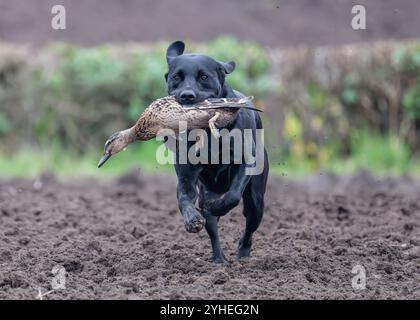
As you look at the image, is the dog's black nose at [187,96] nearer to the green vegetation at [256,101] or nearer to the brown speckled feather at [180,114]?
the brown speckled feather at [180,114]

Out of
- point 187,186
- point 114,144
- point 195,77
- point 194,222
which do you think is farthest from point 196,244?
point 195,77

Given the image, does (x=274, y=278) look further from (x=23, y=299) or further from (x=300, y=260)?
(x=23, y=299)

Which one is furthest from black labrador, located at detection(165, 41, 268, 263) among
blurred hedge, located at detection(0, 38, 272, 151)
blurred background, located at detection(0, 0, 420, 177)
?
blurred hedge, located at detection(0, 38, 272, 151)

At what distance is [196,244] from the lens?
26.1 ft

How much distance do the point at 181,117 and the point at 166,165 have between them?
717cm

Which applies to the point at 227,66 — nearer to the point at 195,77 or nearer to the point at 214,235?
the point at 195,77

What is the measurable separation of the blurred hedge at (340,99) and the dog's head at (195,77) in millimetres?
6821

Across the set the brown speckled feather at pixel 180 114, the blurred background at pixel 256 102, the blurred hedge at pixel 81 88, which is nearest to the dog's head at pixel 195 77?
the brown speckled feather at pixel 180 114

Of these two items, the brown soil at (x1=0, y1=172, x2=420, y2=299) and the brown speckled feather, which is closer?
the brown soil at (x1=0, y1=172, x2=420, y2=299)

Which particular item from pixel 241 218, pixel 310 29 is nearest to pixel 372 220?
pixel 241 218

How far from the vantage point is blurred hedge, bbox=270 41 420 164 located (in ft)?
44.3

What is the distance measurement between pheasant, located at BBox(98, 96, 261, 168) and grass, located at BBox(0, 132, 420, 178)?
6.43 metres

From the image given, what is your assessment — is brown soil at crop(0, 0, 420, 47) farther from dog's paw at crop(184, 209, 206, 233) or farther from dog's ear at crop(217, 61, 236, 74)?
dog's paw at crop(184, 209, 206, 233)

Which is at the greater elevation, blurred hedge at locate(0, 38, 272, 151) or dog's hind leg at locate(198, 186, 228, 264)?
blurred hedge at locate(0, 38, 272, 151)
